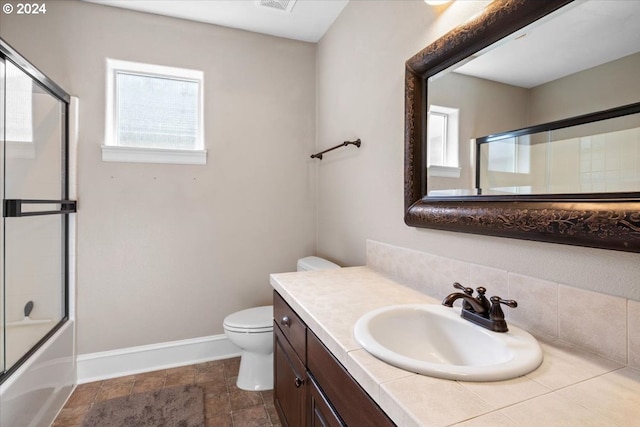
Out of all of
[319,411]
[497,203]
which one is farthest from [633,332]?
[319,411]

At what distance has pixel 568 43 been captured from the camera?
2.84ft

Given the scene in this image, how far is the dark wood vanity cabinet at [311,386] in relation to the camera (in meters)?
0.78

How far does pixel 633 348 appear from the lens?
730 mm

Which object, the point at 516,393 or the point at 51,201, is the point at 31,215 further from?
the point at 516,393

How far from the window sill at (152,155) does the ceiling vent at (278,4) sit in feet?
3.53

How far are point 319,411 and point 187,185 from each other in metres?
1.83

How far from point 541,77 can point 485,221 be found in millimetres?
459

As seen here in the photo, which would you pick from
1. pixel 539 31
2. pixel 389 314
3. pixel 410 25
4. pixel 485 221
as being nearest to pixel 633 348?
pixel 485 221

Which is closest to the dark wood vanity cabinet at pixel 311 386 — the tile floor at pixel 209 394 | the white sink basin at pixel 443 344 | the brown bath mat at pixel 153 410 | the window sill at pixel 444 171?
the white sink basin at pixel 443 344

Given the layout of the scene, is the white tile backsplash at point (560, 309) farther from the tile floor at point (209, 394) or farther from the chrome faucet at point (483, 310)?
the tile floor at point (209, 394)

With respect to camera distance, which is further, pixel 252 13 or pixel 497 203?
pixel 252 13

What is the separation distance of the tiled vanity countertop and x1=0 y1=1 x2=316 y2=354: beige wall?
1700mm

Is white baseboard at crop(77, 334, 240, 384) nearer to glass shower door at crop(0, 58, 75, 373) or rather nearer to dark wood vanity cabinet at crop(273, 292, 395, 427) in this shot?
glass shower door at crop(0, 58, 75, 373)

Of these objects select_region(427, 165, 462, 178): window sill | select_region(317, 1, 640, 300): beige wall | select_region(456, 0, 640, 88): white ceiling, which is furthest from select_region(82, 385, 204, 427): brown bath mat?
select_region(456, 0, 640, 88): white ceiling
